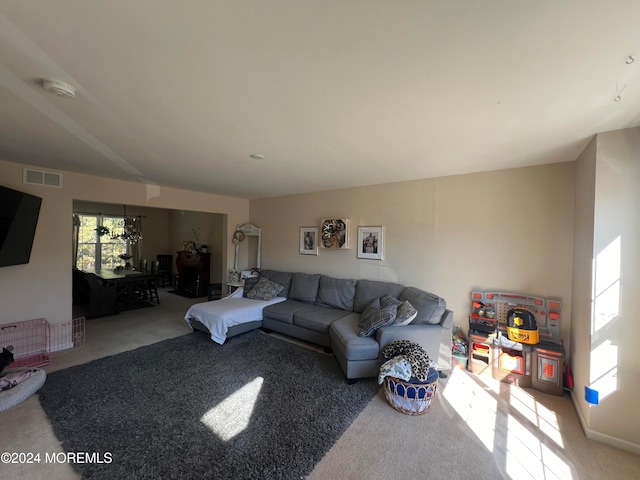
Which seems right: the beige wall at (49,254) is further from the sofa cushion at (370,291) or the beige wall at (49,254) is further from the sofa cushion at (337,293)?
the sofa cushion at (370,291)

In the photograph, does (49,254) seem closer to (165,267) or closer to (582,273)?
(165,267)

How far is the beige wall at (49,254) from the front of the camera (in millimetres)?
3049

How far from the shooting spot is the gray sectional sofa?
8.70ft

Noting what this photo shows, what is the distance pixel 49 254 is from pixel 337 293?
394 cm

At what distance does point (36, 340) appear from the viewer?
3209 millimetres

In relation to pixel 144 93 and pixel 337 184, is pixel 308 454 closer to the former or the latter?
pixel 144 93

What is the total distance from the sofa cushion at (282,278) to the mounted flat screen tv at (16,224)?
10.2 ft

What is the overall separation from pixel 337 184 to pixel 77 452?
150 inches

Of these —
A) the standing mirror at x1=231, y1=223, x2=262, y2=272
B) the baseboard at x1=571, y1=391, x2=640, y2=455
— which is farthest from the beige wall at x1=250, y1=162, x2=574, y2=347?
the standing mirror at x1=231, y1=223, x2=262, y2=272

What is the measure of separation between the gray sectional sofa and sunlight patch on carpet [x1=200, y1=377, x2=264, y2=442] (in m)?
0.99

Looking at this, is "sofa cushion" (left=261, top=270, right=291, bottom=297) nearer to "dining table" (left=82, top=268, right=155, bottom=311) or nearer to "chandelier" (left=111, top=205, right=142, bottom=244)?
"dining table" (left=82, top=268, right=155, bottom=311)

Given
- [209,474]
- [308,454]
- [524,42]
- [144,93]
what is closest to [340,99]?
[524,42]

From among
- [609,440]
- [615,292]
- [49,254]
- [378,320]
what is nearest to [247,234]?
[49,254]

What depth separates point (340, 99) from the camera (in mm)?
1568
